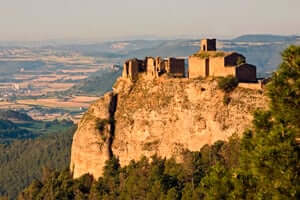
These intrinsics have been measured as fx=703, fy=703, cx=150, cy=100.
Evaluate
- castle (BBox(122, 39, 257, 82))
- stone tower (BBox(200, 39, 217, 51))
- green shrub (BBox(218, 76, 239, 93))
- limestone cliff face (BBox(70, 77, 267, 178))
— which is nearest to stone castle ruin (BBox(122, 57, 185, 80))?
castle (BBox(122, 39, 257, 82))

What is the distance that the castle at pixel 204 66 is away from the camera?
61125 mm

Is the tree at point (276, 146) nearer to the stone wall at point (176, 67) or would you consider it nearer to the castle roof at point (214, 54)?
the castle roof at point (214, 54)

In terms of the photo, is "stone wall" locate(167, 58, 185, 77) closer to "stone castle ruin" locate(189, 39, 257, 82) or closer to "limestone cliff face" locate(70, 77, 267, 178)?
"limestone cliff face" locate(70, 77, 267, 178)

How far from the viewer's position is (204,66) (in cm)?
6281

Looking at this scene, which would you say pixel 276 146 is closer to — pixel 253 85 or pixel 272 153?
pixel 272 153

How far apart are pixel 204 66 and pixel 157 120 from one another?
294 inches

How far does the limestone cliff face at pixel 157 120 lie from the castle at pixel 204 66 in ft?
3.05

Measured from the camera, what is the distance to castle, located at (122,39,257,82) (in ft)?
201

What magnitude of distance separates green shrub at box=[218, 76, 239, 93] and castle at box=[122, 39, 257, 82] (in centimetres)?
49

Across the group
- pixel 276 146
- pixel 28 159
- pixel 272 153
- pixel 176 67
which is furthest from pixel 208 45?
pixel 28 159

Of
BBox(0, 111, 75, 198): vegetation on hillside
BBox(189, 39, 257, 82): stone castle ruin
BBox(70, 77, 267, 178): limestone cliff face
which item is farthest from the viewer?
BBox(0, 111, 75, 198): vegetation on hillside

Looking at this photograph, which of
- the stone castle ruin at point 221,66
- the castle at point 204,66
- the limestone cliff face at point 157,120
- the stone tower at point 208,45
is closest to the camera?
the limestone cliff face at point 157,120

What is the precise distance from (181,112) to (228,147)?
675cm

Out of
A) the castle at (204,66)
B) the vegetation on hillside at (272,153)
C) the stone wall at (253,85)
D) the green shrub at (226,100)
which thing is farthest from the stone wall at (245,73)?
the vegetation on hillside at (272,153)
